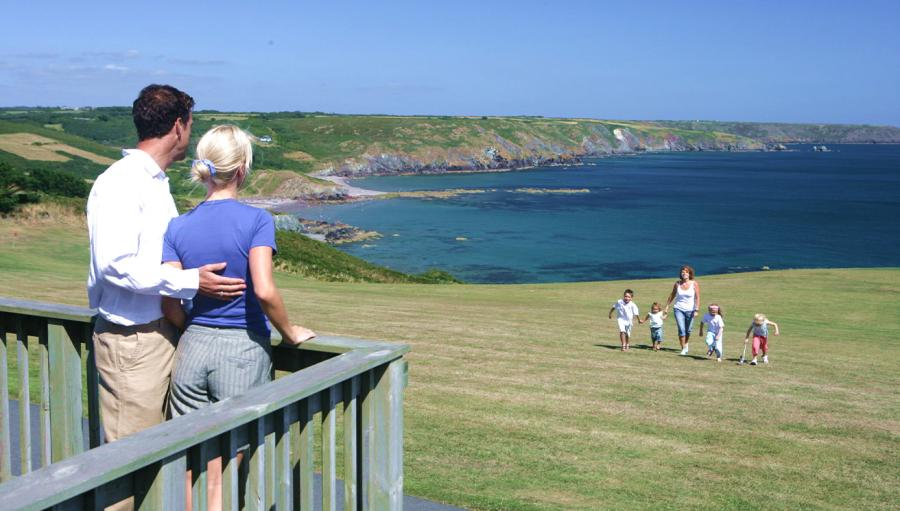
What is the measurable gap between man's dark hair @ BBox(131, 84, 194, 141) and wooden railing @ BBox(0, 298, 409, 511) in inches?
43.8

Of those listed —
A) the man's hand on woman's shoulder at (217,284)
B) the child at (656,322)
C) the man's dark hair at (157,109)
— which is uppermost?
the man's dark hair at (157,109)

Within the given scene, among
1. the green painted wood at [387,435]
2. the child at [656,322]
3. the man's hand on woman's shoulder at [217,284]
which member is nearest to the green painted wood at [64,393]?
the man's hand on woman's shoulder at [217,284]

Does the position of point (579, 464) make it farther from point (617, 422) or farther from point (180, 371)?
point (180, 371)

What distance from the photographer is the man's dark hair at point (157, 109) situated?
159 inches

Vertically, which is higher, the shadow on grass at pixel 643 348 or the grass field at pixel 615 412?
the grass field at pixel 615 412

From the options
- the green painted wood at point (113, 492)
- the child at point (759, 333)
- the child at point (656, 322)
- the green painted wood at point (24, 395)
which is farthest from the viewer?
the child at point (656, 322)

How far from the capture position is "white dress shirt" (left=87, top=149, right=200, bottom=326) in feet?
12.4

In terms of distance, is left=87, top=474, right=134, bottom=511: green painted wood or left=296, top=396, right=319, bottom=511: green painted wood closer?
left=87, top=474, right=134, bottom=511: green painted wood

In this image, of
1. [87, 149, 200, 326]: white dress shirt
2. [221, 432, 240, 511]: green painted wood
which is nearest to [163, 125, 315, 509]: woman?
[87, 149, 200, 326]: white dress shirt

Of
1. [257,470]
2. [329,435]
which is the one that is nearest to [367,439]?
[329,435]

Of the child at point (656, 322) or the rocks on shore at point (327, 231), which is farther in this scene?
the rocks on shore at point (327, 231)

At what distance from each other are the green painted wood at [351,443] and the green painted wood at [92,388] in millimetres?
1539

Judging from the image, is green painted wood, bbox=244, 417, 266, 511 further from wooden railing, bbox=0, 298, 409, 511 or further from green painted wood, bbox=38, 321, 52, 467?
green painted wood, bbox=38, 321, 52, 467

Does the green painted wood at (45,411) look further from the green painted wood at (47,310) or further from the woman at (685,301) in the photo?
the woman at (685,301)
